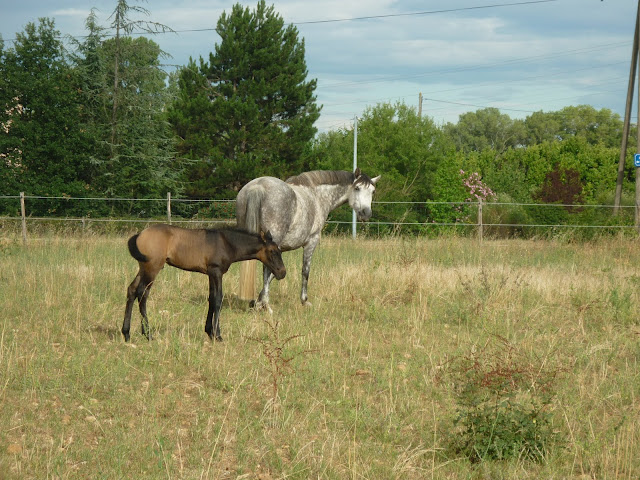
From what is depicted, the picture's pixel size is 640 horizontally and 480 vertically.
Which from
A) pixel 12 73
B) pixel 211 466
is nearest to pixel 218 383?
pixel 211 466

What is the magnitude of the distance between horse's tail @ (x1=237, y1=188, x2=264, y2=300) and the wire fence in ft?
34.7

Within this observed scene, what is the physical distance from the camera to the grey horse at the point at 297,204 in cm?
805

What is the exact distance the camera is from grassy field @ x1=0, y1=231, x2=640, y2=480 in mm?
3975

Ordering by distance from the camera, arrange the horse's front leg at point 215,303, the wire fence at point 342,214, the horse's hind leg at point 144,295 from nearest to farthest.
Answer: the horse's hind leg at point 144,295 → the horse's front leg at point 215,303 → the wire fence at point 342,214

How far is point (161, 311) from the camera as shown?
768 centimetres

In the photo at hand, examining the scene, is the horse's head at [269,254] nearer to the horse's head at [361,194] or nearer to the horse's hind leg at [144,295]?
the horse's hind leg at [144,295]

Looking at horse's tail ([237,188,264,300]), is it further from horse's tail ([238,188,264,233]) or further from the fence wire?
the fence wire

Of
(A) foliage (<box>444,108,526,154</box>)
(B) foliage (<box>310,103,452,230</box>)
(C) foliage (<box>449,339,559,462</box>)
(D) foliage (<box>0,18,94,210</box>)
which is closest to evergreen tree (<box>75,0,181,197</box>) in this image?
(D) foliage (<box>0,18,94,210</box>)

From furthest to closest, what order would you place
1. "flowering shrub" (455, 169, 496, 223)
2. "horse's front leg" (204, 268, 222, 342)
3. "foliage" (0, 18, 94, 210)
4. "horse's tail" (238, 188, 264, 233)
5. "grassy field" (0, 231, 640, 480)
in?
1. "flowering shrub" (455, 169, 496, 223)
2. "foliage" (0, 18, 94, 210)
3. "horse's tail" (238, 188, 264, 233)
4. "horse's front leg" (204, 268, 222, 342)
5. "grassy field" (0, 231, 640, 480)

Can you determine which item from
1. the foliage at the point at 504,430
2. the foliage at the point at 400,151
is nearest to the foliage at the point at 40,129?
the foliage at the point at 400,151

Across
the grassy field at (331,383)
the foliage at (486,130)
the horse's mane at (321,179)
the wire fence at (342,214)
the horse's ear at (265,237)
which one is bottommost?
the grassy field at (331,383)

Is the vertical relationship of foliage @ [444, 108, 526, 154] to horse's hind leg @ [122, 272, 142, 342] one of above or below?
above

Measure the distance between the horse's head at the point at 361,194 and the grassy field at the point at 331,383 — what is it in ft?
3.66

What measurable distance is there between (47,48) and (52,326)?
20282mm
